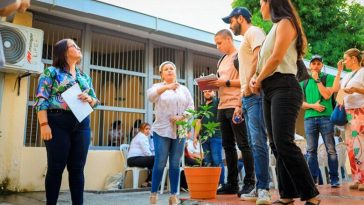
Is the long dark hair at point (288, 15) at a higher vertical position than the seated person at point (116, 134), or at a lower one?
higher

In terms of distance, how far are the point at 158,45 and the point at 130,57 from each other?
695mm

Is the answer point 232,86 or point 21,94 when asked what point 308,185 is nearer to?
point 232,86

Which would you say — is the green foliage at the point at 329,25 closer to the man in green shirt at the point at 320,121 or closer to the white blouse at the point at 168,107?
the man in green shirt at the point at 320,121

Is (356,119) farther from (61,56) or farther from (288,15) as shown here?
(61,56)

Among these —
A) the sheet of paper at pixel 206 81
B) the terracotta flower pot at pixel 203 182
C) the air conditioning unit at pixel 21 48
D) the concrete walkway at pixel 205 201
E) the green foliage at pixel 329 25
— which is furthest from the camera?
the green foliage at pixel 329 25

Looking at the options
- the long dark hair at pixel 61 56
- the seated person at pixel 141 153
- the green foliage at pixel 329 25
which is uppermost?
the green foliage at pixel 329 25

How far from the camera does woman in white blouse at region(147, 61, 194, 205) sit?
3.77 meters

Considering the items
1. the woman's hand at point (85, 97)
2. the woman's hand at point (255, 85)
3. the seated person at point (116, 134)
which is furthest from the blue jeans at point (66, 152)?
the seated person at point (116, 134)

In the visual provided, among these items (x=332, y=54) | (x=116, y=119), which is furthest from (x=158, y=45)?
(x=332, y=54)

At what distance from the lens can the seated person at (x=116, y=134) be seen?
22.4ft

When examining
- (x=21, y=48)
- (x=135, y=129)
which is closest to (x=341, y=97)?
(x=135, y=129)

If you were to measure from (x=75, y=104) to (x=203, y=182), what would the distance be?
143cm

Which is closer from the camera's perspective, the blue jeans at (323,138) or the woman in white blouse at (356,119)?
the woman in white blouse at (356,119)

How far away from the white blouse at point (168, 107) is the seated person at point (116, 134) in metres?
3.00
